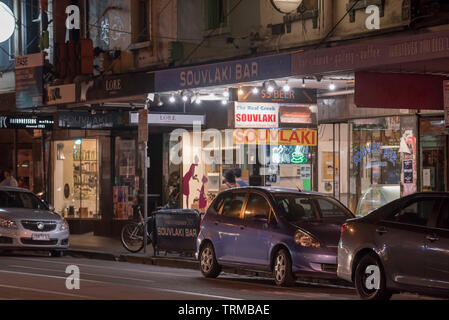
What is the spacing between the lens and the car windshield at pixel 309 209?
16391 millimetres

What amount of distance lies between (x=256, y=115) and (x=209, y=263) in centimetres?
553

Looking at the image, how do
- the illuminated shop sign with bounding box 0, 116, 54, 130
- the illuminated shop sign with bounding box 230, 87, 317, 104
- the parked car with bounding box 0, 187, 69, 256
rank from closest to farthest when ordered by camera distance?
the illuminated shop sign with bounding box 230, 87, 317, 104 → the parked car with bounding box 0, 187, 69, 256 → the illuminated shop sign with bounding box 0, 116, 54, 130

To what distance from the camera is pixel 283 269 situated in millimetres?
15648

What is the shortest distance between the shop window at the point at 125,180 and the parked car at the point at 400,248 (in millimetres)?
15888

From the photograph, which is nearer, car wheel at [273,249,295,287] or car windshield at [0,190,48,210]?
car wheel at [273,249,295,287]

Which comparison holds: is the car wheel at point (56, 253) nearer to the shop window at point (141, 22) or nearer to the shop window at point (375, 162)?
the shop window at point (141, 22)

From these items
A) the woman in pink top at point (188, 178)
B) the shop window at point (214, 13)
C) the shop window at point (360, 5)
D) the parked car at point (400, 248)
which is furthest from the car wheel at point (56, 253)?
the parked car at point (400, 248)

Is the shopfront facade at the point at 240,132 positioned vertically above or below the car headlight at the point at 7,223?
above

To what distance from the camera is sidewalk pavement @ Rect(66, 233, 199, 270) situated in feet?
68.1

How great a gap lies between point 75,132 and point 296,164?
31.5 feet

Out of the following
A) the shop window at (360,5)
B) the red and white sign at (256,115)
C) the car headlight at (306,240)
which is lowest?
the car headlight at (306,240)

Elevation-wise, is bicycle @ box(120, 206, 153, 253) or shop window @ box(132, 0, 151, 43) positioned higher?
shop window @ box(132, 0, 151, 43)

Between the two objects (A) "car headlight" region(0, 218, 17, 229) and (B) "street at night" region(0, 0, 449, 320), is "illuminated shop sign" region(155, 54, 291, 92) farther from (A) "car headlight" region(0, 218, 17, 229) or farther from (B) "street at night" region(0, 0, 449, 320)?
(A) "car headlight" region(0, 218, 17, 229)

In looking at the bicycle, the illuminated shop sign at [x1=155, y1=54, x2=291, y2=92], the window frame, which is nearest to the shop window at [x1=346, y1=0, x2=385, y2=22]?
the illuminated shop sign at [x1=155, y1=54, x2=291, y2=92]
